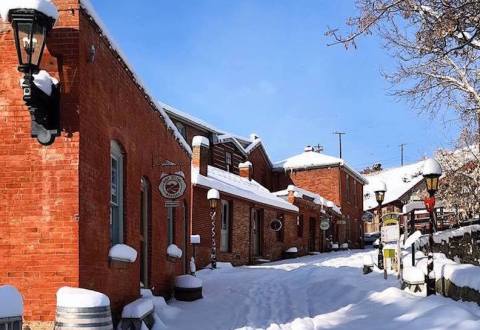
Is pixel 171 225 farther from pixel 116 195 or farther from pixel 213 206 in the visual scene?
pixel 213 206

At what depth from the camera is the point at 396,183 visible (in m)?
62.1

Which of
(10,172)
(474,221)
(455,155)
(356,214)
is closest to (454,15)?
(10,172)

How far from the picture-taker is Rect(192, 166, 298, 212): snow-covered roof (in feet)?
69.6

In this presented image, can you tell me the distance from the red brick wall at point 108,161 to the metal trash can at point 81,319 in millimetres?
839

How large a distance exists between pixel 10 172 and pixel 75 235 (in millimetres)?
1039

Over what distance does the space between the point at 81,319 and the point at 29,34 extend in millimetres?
2844

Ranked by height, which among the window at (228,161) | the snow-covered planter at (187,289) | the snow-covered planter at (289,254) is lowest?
the snow-covered planter at (289,254)

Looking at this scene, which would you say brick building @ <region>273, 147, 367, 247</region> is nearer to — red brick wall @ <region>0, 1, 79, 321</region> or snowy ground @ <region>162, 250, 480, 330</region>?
snowy ground @ <region>162, 250, 480, 330</region>

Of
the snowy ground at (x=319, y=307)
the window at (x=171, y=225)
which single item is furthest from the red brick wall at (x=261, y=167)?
the window at (x=171, y=225)

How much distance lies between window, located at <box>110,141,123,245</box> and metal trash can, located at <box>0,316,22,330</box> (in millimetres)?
3981

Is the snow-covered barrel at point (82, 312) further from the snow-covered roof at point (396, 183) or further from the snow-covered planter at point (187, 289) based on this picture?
the snow-covered roof at point (396, 183)

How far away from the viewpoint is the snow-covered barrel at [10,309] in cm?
442

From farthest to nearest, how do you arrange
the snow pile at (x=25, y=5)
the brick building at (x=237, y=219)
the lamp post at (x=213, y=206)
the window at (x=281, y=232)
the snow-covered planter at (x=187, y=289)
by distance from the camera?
the window at (x=281, y=232), the brick building at (x=237, y=219), the lamp post at (x=213, y=206), the snow-covered planter at (x=187, y=289), the snow pile at (x=25, y=5)

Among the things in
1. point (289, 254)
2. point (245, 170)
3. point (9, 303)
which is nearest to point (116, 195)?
point (9, 303)
